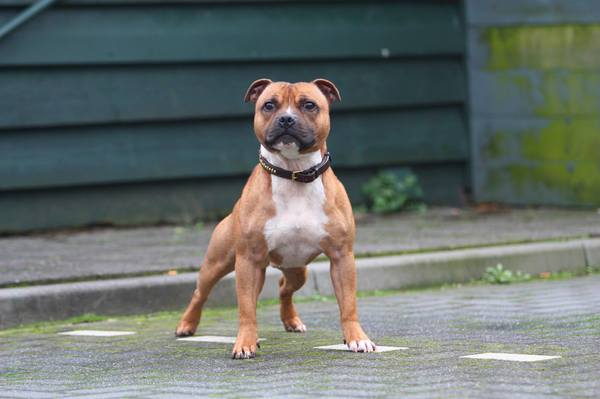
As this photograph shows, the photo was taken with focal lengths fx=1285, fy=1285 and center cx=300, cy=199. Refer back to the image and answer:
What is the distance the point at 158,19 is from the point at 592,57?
3.79m

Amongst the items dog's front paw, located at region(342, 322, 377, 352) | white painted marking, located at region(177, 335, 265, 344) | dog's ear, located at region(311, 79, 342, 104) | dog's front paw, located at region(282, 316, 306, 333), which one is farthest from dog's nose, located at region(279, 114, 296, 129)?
dog's front paw, located at region(282, 316, 306, 333)

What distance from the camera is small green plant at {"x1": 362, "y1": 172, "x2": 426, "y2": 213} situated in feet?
38.4

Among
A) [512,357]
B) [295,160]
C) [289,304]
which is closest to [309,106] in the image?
Answer: [295,160]

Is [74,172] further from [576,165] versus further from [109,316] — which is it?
[576,165]

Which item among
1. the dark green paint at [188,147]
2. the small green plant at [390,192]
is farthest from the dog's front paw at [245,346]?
the small green plant at [390,192]

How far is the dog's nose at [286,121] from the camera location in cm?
561

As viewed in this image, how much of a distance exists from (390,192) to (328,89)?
5739mm

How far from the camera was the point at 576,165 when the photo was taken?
11.5 metres

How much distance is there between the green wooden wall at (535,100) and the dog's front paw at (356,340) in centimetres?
611

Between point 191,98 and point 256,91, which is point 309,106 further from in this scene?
point 191,98

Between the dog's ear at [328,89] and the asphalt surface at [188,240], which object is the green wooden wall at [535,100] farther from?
the dog's ear at [328,89]

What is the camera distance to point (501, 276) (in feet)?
28.7

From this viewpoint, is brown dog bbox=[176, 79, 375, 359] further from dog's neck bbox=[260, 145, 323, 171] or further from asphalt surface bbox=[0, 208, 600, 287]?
asphalt surface bbox=[0, 208, 600, 287]

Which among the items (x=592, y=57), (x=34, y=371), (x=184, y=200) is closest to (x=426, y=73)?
(x=592, y=57)
